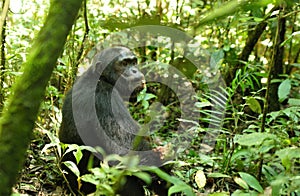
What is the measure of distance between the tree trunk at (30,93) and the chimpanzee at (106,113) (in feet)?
8.10

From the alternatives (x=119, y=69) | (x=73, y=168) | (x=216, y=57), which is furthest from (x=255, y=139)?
(x=216, y=57)

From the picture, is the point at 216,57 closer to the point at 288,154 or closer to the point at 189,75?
the point at 189,75

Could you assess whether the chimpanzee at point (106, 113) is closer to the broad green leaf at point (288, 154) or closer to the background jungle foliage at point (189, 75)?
the background jungle foliage at point (189, 75)

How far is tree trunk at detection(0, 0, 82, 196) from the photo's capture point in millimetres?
1071

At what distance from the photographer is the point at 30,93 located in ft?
3.53

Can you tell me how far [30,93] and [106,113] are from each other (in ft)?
9.92

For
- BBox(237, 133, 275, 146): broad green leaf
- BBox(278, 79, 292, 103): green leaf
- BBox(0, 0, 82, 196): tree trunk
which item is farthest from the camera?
BBox(278, 79, 292, 103): green leaf

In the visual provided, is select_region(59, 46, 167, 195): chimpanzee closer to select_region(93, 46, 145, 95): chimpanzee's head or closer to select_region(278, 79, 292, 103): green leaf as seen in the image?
select_region(93, 46, 145, 95): chimpanzee's head

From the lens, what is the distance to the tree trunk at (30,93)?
1.07 meters

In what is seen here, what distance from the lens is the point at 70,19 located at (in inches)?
42.9

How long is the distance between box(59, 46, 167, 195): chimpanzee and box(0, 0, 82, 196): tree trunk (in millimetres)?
2470

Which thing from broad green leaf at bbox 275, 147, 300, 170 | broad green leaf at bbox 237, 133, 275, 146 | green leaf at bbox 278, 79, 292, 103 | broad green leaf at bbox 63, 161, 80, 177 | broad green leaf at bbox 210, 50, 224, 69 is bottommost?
broad green leaf at bbox 63, 161, 80, 177

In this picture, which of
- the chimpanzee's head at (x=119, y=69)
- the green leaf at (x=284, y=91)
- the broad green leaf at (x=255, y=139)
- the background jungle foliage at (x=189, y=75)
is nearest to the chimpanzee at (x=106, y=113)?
the chimpanzee's head at (x=119, y=69)

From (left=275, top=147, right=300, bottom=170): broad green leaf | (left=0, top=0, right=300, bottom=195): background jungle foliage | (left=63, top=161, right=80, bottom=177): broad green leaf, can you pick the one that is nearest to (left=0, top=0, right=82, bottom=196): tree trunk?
(left=275, top=147, right=300, bottom=170): broad green leaf
